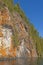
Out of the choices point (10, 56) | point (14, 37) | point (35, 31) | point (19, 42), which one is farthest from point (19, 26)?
point (35, 31)

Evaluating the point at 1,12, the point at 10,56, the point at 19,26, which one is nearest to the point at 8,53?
the point at 10,56

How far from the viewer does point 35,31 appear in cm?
17088

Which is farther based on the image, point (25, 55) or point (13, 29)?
point (25, 55)

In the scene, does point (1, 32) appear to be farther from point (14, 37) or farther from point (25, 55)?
point (25, 55)

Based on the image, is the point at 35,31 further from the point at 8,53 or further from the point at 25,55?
the point at 8,53

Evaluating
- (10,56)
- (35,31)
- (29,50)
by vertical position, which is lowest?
(10,56)

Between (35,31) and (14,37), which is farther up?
(35,31)

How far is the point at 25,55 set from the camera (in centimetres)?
11638

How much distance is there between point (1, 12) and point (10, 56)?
17319 mm

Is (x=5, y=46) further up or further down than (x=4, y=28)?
further down

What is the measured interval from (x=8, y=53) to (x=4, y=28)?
31.6ft

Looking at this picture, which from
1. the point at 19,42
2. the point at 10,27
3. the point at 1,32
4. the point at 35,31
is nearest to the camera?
the point at 1,32

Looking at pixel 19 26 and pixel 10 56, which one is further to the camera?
pixel 19 26

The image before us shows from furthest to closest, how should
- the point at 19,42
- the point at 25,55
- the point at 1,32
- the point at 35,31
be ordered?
the point at 35,31
the point at 25,55
the point at 19,42
the point at 1,32
